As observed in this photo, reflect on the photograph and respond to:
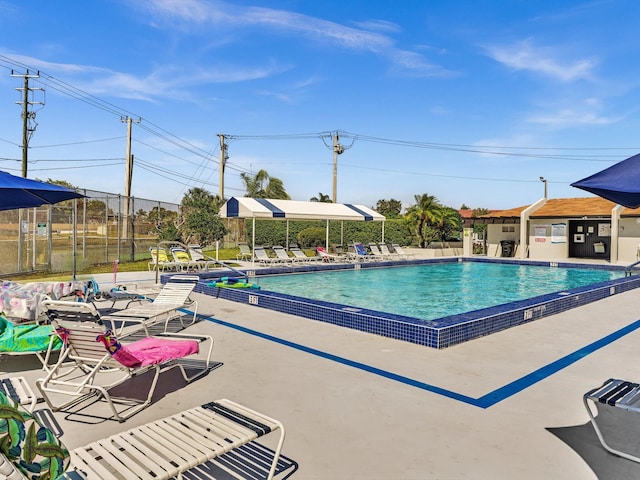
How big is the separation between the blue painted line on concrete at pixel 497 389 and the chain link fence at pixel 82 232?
393 inches

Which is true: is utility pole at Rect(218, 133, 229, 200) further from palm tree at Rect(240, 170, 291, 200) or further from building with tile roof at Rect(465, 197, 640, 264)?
building with tile roof at Rect(465, 197, 640, 264)

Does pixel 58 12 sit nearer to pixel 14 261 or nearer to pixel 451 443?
pixel 14 261

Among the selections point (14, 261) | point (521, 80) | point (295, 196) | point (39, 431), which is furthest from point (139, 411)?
point (295, 196)

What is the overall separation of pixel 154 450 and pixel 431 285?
12.6 metres

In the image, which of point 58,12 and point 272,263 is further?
point 272,263

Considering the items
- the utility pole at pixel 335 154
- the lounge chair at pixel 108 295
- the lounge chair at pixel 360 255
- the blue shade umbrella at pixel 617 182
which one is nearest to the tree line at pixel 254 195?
the utility pole at pixel 335 154

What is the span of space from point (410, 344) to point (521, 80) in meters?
25.2

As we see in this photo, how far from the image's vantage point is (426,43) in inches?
→ 929

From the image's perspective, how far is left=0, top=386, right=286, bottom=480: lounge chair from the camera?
1.63 m

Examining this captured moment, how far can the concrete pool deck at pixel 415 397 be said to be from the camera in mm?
2908

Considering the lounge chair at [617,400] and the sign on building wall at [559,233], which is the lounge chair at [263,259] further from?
the sign on building wall at [559,233]

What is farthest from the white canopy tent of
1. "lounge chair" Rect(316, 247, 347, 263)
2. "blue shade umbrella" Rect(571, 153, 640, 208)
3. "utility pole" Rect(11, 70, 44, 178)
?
"utility pole" Rect(11, 70, 44, 178)

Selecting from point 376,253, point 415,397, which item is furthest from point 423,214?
point 415,397

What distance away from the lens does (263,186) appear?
41.0 metres
